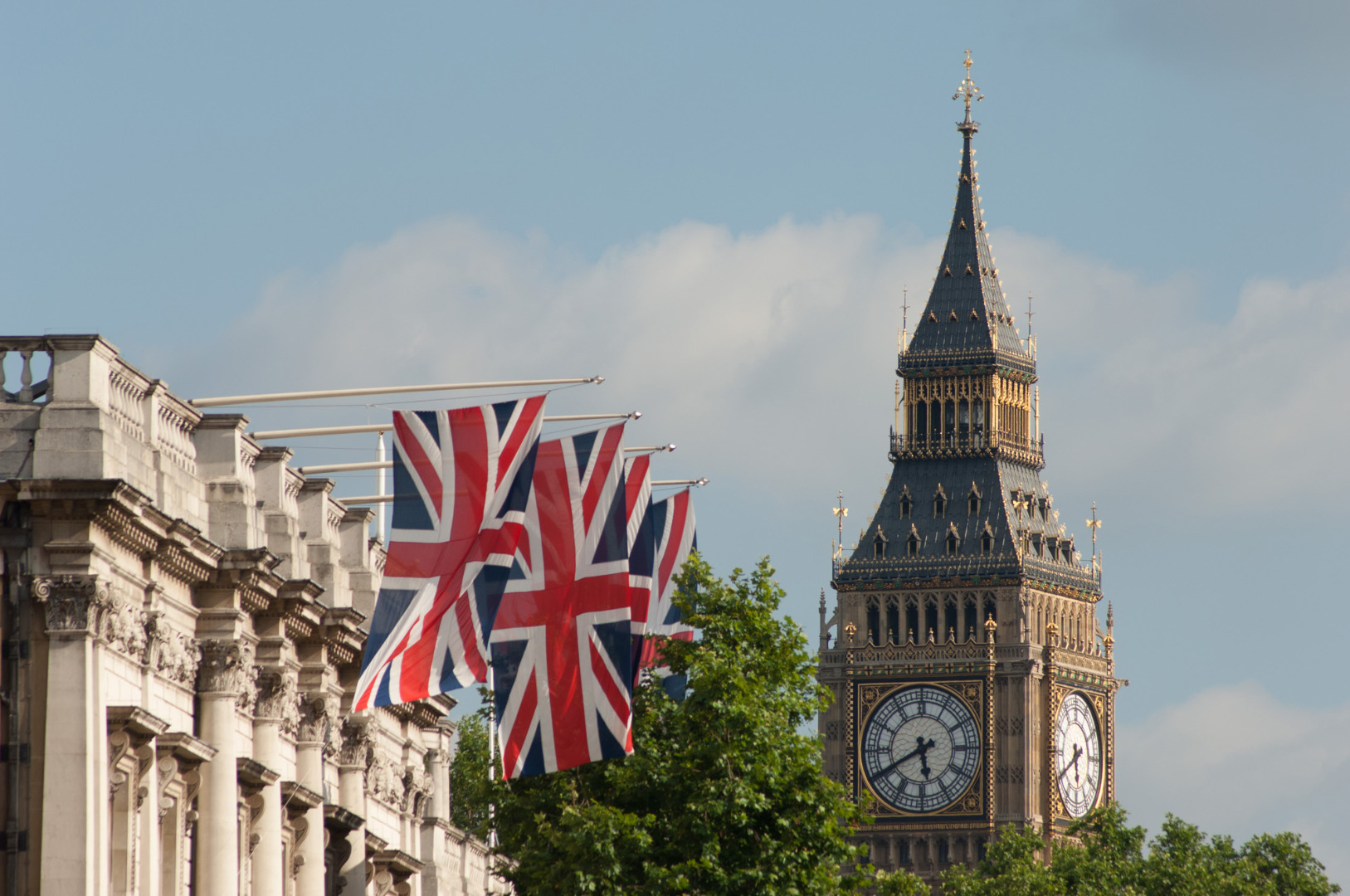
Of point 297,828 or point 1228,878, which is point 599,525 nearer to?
point 297,828

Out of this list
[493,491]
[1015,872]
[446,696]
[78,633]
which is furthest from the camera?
[1015,872]

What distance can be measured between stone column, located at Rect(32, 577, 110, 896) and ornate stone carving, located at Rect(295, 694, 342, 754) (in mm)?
18511

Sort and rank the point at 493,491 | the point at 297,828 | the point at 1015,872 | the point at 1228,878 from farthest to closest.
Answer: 1. the point at 1015,872
2. the point at 1228,878
3. the point at 297,828
4. the point at 493,491

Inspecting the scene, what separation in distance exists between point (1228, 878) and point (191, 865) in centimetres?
8567

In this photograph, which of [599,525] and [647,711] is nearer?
[599,525]

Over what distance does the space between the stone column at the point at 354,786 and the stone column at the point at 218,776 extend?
14.8 metres

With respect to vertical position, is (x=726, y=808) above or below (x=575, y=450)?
below

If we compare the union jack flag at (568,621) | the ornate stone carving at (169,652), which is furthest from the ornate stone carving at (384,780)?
the ornate stone carving at (169,652)

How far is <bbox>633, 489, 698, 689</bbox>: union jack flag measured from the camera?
9538 cm

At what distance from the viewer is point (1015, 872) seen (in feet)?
565

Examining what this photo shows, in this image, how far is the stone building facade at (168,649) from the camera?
72.9 meters

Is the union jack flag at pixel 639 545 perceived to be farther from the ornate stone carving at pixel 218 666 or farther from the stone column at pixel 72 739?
the stone column at pixel 72 739

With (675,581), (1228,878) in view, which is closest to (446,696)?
(675,581)

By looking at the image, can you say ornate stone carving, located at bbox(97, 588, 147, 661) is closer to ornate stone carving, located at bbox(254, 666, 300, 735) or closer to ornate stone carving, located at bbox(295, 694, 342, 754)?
ornate stone carving, located at bbox(254, 666, 300, 735)
